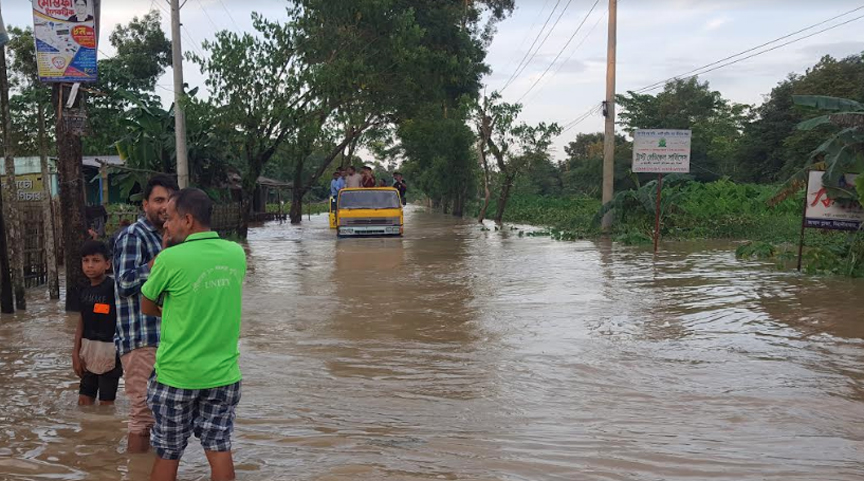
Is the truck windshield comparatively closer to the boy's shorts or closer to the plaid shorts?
the boy's shorts

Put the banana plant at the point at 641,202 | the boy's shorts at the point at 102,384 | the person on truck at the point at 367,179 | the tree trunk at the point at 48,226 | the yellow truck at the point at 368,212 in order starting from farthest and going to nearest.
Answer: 1. the person on truck at the point at 367,179
2. the yellow truck at the point at 368,212
3. the banana plant at the point at 641,202
4. the tree trunk at the point at 48,226
5. the boy's shorts at the point at 102,384

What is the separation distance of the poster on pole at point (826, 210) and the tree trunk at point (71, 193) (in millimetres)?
10913

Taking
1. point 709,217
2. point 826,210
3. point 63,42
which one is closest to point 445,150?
point 709,217

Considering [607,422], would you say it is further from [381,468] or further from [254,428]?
[254,428]

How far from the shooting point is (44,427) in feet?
17.6

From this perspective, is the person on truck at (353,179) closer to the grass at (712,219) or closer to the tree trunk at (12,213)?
the grass at (712,219)

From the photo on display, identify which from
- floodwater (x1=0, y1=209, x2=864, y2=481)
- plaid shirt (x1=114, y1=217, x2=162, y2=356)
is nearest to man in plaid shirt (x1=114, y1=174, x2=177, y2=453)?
plaid shirt (x1=114, y1=217, x2=162, y2=356)

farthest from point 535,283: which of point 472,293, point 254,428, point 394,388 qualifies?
point 254,428

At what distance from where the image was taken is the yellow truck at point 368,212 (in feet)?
78.8

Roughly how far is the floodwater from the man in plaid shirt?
1.48 ft

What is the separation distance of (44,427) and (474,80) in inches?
1371

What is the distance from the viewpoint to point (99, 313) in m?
5.20

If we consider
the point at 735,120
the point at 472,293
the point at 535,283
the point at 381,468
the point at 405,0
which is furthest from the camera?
the point at 735,120

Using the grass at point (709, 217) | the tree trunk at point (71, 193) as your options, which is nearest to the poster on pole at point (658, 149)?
the grass at point (709, 217)
